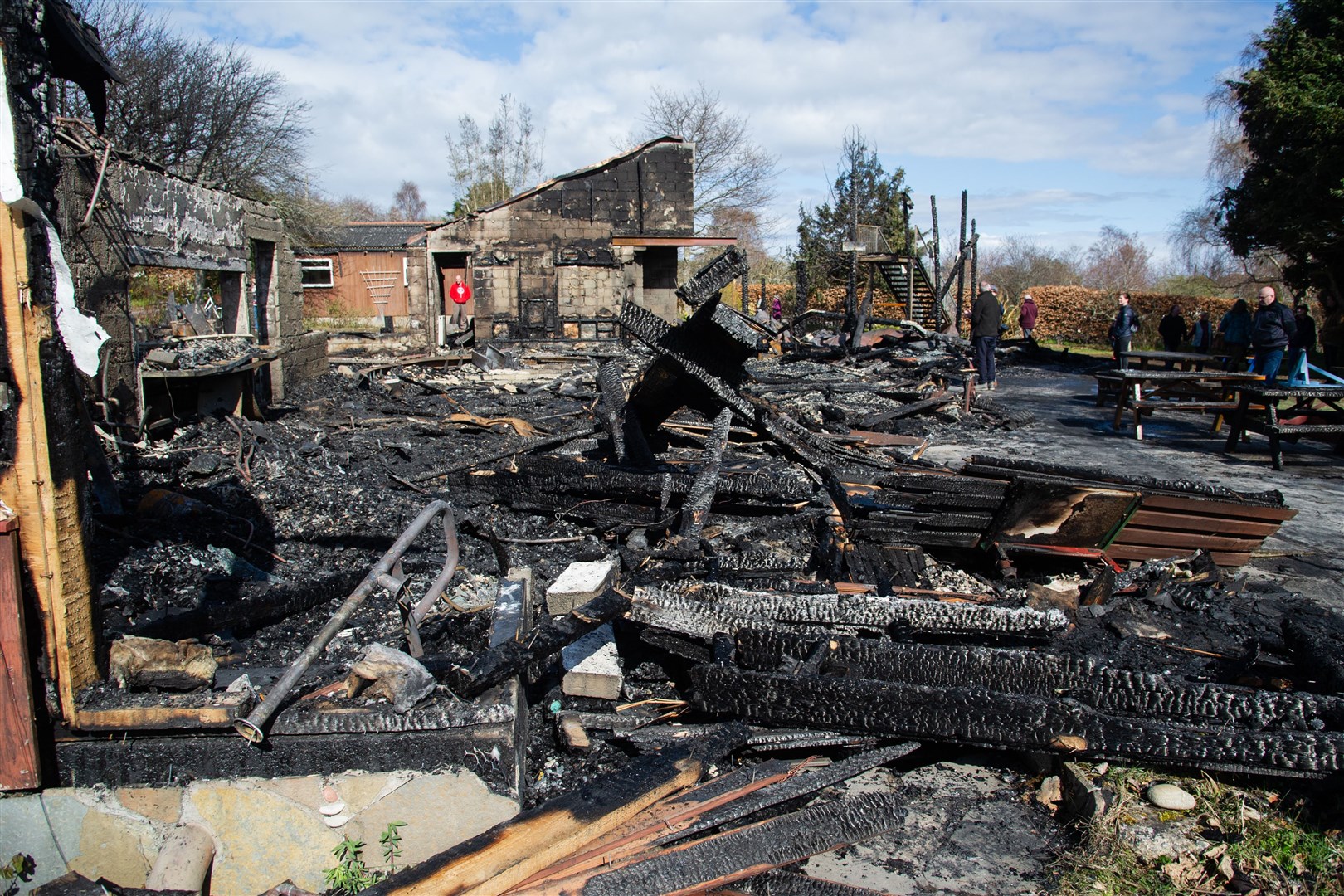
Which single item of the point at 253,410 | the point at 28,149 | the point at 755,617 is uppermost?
the point at 28,149

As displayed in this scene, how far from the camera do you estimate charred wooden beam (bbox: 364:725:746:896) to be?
2.44m

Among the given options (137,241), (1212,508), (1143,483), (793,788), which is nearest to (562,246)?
(137,241)

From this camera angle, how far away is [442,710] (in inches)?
111

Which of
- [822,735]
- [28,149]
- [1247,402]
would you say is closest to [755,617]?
[822,735]

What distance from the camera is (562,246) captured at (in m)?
22.8

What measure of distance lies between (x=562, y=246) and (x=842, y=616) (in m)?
20.3

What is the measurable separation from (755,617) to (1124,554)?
2968 millimetres

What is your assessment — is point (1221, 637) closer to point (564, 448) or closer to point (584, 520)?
point (584, 520)

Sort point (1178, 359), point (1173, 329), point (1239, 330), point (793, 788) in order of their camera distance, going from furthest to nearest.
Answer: point (1173, 329) → point (1239, 330) → point (1178, 359) → point (793, 788)

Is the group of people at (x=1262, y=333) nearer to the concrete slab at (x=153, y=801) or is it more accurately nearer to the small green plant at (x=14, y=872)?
the concrete slab at (x=153, y=801)

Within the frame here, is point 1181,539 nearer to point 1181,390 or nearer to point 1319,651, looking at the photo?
point 1319,651

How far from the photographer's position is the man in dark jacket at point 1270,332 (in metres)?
11.0

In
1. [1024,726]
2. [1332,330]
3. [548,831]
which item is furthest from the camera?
[1332,330]

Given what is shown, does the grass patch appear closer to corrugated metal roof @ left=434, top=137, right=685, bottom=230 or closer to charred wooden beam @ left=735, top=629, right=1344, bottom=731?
charred wooden beam @ left=735, top=629, right=1344, bottom=731
